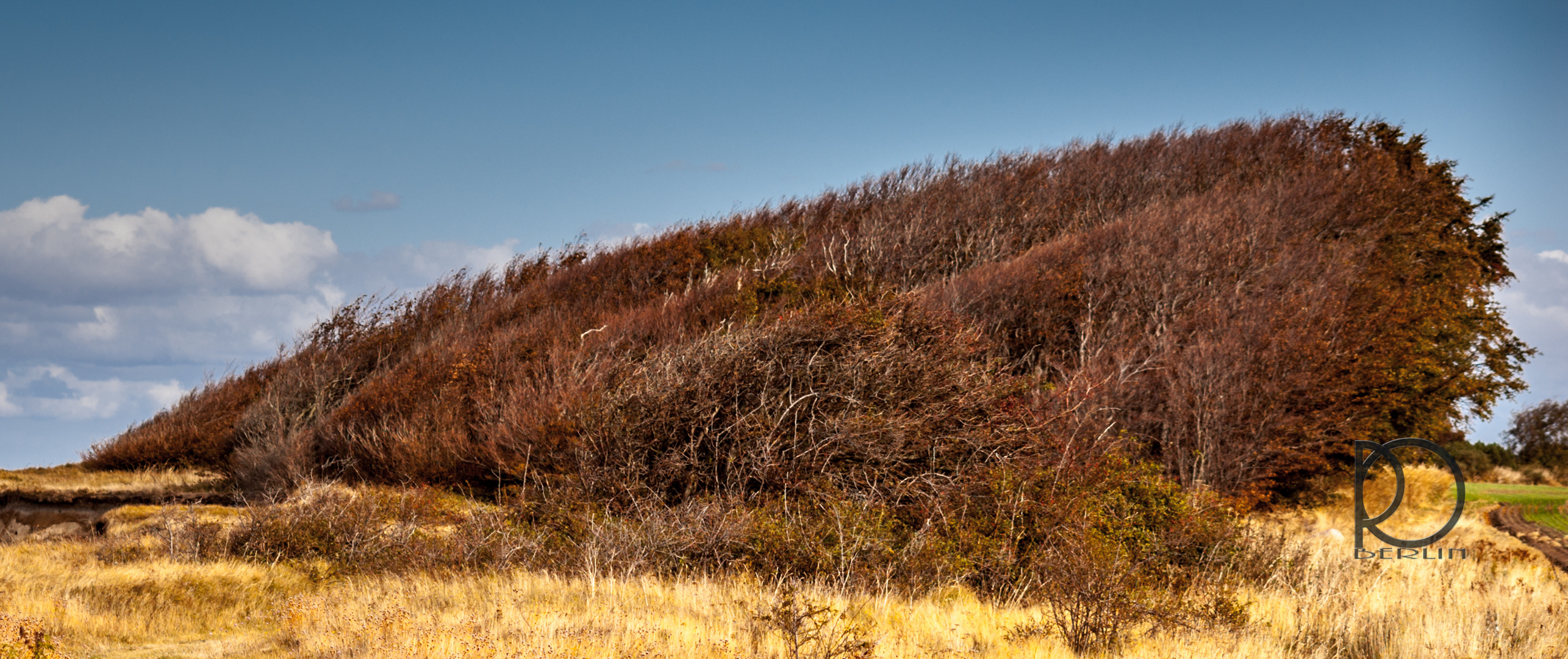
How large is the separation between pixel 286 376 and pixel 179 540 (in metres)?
12.9

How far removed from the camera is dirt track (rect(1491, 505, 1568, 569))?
17.0m

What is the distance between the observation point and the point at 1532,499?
2503 centimetres

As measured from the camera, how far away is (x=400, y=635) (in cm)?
699

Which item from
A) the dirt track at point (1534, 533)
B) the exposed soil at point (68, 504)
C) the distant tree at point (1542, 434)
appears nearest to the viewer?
the dirt track at point (1534, 533)

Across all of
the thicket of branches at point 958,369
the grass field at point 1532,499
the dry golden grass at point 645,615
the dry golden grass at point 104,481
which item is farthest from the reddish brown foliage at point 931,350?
the dry golden grass at point 645,615

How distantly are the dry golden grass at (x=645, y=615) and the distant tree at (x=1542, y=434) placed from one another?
104ft

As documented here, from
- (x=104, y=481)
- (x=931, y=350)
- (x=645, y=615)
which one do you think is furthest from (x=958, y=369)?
(x=104, y=481)

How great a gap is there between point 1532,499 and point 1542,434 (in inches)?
711

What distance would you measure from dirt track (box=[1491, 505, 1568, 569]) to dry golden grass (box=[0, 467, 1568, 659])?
248 inches

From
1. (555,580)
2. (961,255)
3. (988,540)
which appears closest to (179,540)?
(555,580)

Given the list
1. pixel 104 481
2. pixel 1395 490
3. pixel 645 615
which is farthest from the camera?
pixel 1395 490

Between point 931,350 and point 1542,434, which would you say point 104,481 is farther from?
point 1542,434

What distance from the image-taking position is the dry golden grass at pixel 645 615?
275 inches

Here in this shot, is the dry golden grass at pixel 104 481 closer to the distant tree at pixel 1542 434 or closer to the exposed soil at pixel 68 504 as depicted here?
the exposed soil at pixel 68 504
